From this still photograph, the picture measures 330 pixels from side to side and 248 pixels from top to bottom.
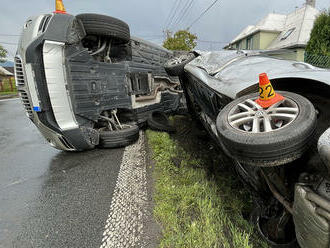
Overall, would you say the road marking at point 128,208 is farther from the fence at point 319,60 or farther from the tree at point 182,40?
the tree at point 182,40

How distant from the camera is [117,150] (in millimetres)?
3068

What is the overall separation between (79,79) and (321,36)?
38.4ft

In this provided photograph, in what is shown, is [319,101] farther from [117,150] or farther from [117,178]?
[117,150]

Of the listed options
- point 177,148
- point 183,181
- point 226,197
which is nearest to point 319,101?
point 226,197

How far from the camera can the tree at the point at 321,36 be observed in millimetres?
8859

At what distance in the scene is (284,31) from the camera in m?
17.6

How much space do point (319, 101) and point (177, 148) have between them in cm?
199

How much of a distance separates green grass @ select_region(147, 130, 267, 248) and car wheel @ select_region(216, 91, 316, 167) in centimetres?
61

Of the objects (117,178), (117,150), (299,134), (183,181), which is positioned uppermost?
(299,134)

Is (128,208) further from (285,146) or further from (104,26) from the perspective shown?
(104,26)

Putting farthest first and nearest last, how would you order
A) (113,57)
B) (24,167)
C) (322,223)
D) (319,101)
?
(113,57) < (24,167) < (319,101) < (322,223)

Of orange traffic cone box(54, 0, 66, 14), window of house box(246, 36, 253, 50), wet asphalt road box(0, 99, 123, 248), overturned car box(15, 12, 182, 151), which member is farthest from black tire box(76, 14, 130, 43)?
window of house box(246, 36, 253, 50)

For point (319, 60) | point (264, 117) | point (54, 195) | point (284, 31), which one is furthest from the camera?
point (284, 31)

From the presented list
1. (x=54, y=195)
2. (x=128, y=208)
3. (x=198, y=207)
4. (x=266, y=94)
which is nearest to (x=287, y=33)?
(x=266, y=94)
